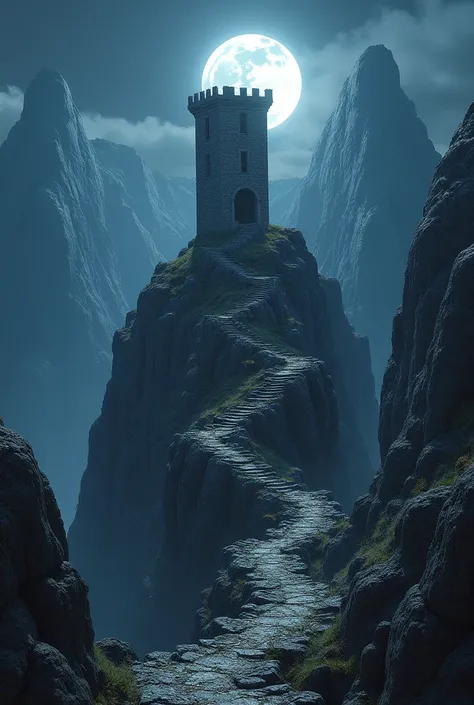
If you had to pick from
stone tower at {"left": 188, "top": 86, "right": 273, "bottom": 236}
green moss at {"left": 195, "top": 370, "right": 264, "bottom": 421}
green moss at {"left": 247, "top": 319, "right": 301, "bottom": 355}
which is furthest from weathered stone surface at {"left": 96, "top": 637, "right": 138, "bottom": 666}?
stone tower at {"left": 188, "top": 86, "right": 273, "bottom": 236}

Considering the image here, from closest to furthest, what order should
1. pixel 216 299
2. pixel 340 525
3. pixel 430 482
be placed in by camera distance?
pixel 430 482 < pixel 340 525 < pixel 216 299

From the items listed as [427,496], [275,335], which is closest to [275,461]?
[275,335]

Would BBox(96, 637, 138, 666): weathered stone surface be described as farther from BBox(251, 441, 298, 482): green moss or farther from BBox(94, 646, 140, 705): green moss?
BBox(251, 441, 298, 482): green moss

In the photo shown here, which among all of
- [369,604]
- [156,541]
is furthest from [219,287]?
[369,604]

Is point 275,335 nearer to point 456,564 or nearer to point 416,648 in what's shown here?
point 416,648

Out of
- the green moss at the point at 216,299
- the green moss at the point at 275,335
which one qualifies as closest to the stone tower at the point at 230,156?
the green moss at the point at 216,299

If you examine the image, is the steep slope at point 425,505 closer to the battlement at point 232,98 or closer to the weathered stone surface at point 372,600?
the weathered stone surface at point 372,600
